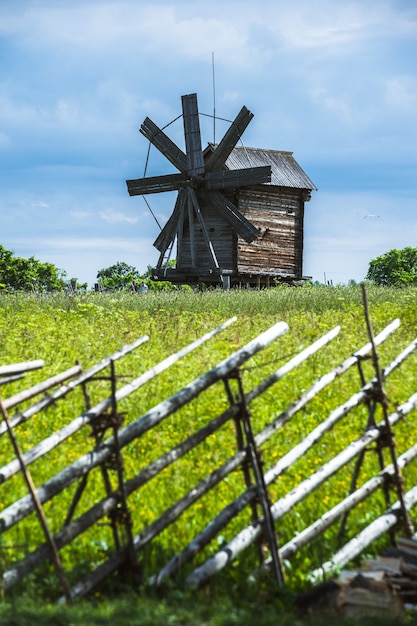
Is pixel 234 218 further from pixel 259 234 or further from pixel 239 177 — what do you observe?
pixel 239 177

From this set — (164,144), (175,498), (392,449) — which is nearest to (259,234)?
(164,144)

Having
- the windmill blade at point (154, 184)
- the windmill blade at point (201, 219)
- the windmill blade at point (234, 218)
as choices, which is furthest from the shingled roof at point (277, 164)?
the windmill blade at point (154, 184)

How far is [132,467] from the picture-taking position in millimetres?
8672

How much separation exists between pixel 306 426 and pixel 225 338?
501cm

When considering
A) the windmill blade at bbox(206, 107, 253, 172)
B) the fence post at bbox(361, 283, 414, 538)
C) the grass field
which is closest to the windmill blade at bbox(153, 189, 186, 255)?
the windmill blade at bbox(206, 107, 253, 172)

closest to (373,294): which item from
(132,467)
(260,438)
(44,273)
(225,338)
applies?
(225,338)

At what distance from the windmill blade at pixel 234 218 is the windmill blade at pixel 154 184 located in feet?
4.97

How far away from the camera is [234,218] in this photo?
92.7 feet

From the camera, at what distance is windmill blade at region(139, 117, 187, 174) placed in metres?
29.4

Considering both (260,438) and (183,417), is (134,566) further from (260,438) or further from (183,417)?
(183,417)

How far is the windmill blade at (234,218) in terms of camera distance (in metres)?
28.0

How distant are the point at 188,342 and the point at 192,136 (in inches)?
625

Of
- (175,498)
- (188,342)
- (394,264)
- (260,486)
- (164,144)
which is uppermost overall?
(164,144)

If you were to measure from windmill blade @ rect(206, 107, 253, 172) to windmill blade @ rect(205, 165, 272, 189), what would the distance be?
0.60 m
